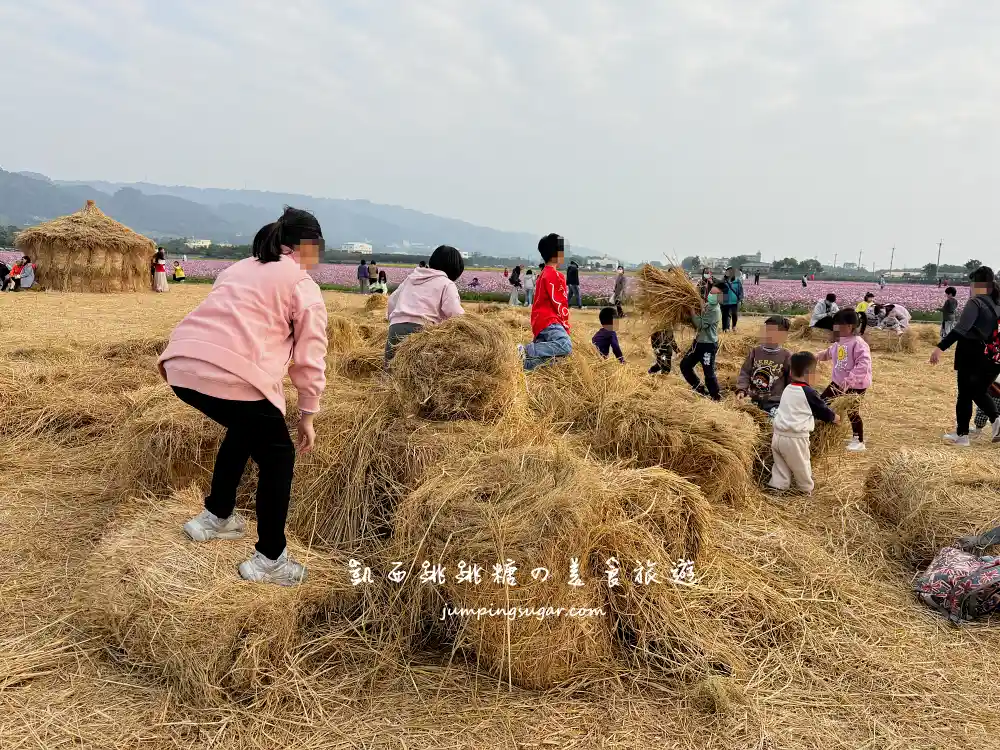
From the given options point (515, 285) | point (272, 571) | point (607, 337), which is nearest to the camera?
point (272, 571)

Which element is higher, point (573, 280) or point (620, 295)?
point (573, 280)

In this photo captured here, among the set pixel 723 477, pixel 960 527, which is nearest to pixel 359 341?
pixel 723 477

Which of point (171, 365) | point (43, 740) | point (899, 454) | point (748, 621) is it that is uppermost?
point (171, 365)

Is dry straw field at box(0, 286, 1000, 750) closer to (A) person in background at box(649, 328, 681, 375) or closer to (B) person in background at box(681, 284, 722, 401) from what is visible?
(B) person in background at box(681, 284, 722, 401)

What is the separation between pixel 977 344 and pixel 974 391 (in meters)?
0.43

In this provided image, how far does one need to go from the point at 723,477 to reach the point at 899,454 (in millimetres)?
1165

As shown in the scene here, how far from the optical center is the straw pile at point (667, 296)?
6.61m

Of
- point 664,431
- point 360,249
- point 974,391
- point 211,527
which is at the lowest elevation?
point 211,527

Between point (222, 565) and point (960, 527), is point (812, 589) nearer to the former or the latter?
point (960, 527)

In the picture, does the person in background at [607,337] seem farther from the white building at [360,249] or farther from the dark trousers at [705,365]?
the white building at [360,249]

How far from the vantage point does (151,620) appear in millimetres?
2256

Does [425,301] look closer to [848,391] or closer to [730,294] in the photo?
[848,391]

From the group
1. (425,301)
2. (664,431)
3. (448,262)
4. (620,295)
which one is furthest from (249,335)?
(620,295)

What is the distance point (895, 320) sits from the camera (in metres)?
12.0
